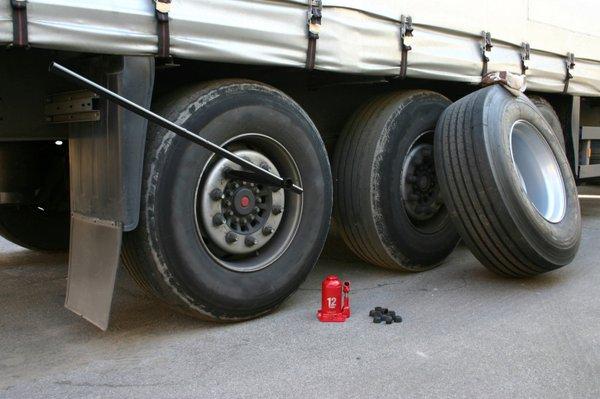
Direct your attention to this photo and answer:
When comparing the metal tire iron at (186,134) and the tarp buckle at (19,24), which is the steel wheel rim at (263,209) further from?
the tarp buckle at (19,24)

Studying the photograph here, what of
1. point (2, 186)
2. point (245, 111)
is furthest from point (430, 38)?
point (2, 186)

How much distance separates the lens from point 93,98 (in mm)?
3330

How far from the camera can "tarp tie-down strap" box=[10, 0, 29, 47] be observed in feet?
8.86

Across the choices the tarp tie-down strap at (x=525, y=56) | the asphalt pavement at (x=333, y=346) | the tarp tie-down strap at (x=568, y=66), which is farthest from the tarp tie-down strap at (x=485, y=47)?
the asphalt pavement at (x=333, y=346)

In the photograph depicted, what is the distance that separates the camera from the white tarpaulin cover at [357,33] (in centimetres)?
294

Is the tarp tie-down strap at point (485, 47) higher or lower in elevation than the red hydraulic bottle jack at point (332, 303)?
higher

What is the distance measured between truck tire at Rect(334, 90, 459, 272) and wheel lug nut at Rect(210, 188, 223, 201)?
1.33 m

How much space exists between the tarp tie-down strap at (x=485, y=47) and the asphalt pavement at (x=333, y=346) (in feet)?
5.78

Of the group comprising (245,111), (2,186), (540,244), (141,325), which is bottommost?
(141,325)

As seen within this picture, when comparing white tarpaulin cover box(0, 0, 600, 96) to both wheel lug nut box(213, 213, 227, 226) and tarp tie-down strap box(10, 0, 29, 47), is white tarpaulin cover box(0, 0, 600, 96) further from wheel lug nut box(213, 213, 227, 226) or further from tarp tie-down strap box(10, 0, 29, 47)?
wheel lug nut box(213, 213, 227, 226)

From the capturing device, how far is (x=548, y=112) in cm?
625

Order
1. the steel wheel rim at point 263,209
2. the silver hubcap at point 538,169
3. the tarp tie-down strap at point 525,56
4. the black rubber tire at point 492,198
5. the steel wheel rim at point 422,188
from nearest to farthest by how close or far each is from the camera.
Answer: the steel wheel rim at point 263,209
the black rubber tire at point 492,198
the steel wheel rim at point 422,188
the silver hubcap at point 538,169
the tarp tie-down strap at point 525,56

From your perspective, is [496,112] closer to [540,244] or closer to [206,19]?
[540,244]

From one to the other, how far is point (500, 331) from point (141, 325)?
6.86 ft
